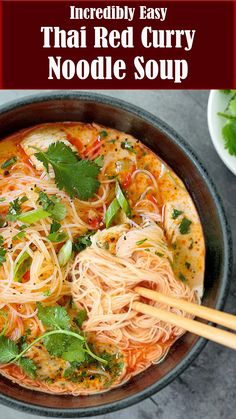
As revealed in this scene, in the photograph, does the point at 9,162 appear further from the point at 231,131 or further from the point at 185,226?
the point at 231,131

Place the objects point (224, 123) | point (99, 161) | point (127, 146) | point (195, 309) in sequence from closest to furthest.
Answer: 1. point (195, 309)
2. point (99, 161)
3. point (127, 146)
4. point (224, 123)

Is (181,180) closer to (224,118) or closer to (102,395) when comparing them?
(224,118)

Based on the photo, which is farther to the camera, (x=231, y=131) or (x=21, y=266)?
(x=231, y=131)

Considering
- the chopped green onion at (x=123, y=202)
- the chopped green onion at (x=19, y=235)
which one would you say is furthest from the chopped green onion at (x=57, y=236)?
the chopped green onion at (x=123, y=202)

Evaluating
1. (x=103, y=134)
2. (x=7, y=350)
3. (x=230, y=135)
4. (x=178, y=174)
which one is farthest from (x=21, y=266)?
(x=230, y=135)

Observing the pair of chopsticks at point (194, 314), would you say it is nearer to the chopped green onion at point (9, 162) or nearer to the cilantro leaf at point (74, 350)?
the cilantro leaf at point (74, 350)
